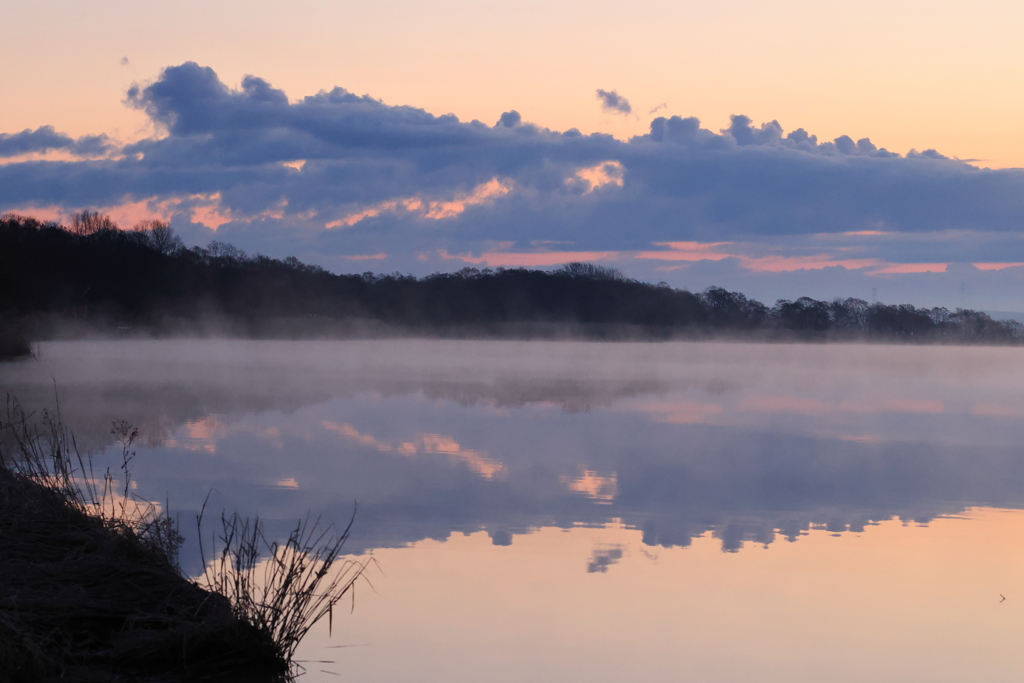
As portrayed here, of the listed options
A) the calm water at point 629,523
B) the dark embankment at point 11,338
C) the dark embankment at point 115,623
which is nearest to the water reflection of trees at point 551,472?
the calm water at point 629,523

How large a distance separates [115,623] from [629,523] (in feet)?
16.0

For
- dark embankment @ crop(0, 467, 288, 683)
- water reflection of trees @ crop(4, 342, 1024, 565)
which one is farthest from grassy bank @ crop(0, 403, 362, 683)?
water reflection of trees @ crop(4, 342, 1024, 565)

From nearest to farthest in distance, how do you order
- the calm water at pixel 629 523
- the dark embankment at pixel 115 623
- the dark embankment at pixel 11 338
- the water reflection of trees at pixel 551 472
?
the dark embankment at pixel 115 623, the calm water at pixel 629 523, the water reflection of trees at pixel 551 472, the dark embankment at pixel 11 338

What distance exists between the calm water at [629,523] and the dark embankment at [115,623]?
0.56 metres

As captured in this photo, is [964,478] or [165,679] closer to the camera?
[165,679]

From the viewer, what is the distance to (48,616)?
4133 mm

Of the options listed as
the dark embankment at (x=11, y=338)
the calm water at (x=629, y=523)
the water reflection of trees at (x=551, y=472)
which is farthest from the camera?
the dark embankment at (x=11, y=338)

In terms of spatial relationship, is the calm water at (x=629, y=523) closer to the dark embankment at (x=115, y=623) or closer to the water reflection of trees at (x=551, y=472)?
the water reflection of trees at (x=551, y=472)

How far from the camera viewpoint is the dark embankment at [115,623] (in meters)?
3.88

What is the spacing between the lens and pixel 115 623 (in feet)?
14.4

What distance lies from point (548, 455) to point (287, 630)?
8422 mm

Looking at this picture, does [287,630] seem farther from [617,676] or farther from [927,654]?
[927,654]

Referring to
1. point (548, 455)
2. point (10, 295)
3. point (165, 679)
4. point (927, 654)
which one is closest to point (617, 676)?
point (927, 654)

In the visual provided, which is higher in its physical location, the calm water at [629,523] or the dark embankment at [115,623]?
the dark embankment at [115,623]
